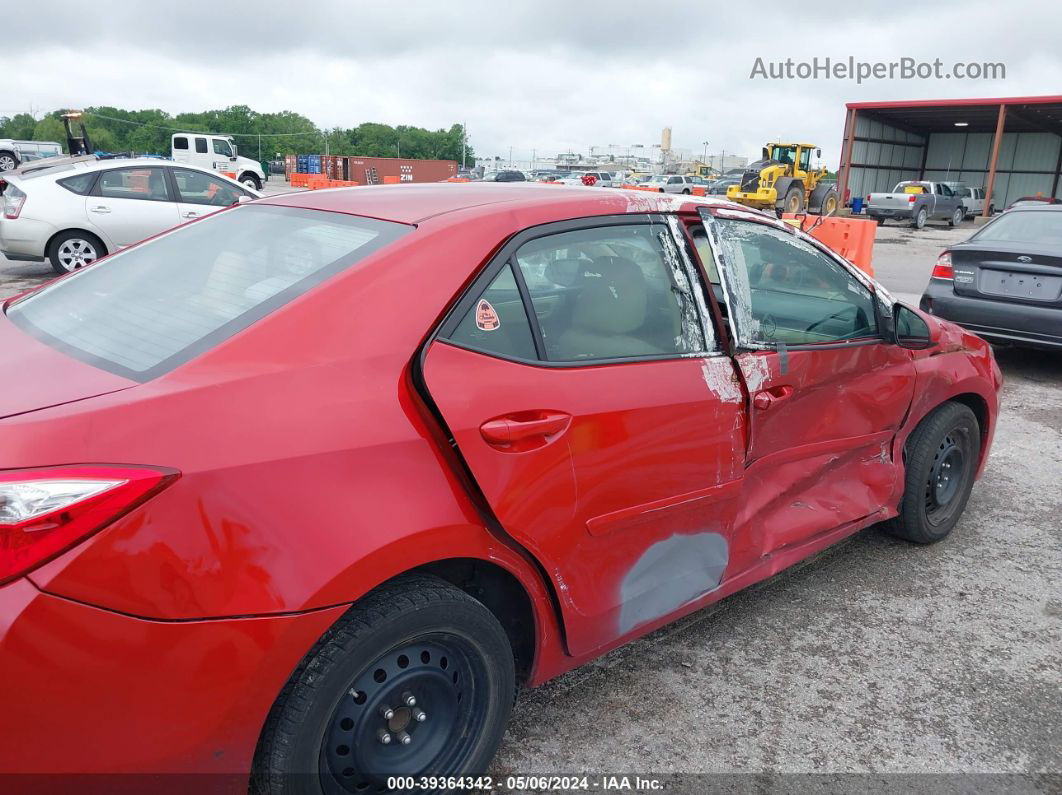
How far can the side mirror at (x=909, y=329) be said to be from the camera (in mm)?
3312

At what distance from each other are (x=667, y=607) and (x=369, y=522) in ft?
3.77

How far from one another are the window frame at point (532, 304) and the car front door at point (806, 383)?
0.39 feet

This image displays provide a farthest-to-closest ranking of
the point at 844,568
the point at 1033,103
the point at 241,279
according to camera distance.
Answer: the point at 1033,103
the point at 844,568
the point at 241,279

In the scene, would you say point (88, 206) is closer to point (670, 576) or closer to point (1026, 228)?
point (670, 576)

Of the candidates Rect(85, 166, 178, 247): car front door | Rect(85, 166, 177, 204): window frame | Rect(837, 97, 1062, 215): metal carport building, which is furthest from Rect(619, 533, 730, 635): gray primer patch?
Rect(837, 97, 1062, 215): metal carport building

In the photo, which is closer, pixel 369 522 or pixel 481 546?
pixel 369 522

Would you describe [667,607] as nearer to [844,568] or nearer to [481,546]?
[481,546]

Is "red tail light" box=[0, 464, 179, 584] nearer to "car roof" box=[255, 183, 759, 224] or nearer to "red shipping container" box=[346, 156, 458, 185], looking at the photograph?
"car roof" box=[255, 183, 759, 224]

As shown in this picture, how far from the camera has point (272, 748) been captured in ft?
5.71

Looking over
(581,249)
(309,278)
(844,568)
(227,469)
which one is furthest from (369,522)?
(844,568)

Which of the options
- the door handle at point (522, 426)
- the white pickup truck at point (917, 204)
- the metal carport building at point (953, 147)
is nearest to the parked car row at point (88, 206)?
Result: the door handle at point (522, 426)

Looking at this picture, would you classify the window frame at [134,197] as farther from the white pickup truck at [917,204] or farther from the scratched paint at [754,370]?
the white pickup truck at [917,204]

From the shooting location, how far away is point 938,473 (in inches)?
149

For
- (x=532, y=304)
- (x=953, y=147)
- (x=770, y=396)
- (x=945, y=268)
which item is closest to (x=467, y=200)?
(x=532, y=304)
